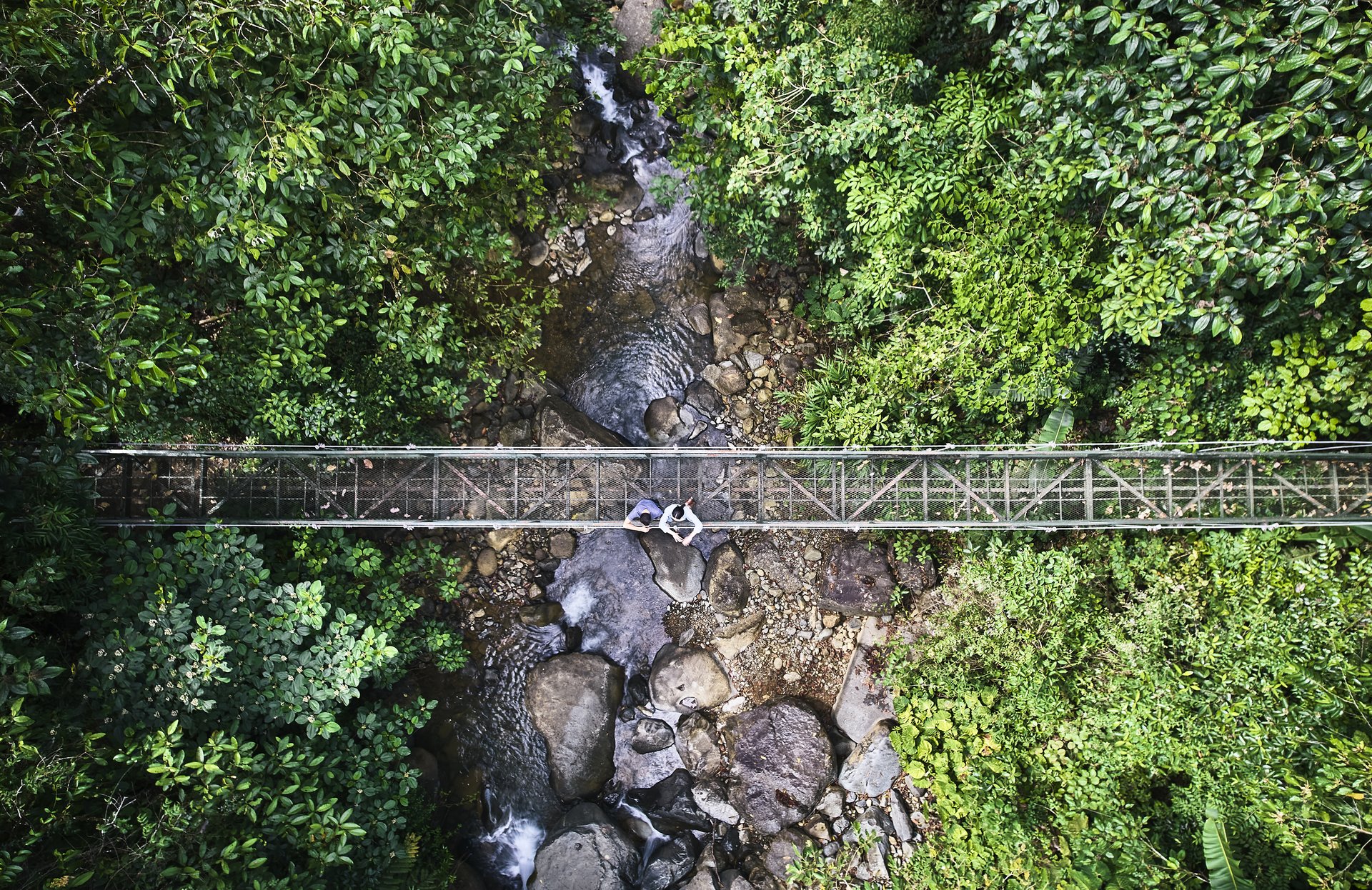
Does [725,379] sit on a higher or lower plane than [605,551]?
higher

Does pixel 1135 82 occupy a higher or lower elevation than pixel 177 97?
higher

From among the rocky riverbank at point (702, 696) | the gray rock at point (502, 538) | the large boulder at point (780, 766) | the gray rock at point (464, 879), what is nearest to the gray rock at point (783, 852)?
the rocky riverbank at point (702, 696)

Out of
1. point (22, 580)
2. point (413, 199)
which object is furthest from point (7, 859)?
point (413, 199)

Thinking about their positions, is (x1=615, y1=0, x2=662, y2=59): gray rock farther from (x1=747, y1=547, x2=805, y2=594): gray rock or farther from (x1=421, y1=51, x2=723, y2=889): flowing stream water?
(x1=747, y1=547, x2=805, y2=594): gray rock

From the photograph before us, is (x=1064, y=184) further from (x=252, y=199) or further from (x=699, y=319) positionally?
(x=252, y=199)

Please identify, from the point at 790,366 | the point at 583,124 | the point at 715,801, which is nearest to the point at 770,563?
the point at 790,366

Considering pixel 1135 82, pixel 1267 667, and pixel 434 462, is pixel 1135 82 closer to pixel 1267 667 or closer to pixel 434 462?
pixel 1267 667

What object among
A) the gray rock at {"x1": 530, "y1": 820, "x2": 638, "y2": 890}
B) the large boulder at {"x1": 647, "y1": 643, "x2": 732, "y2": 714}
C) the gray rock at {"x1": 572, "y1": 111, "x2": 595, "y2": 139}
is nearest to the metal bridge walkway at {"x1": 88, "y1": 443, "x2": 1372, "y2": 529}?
the large boulder at {"x1": 647, "y1": 643, "x2": 732, "y2": 714}
